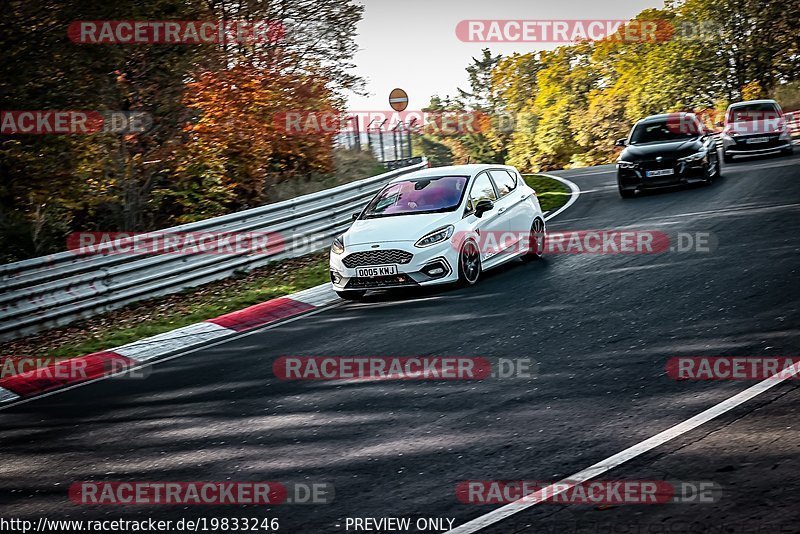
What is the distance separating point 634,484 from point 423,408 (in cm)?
232

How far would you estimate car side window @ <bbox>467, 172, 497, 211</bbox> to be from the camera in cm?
1286

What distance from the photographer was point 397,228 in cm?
1223

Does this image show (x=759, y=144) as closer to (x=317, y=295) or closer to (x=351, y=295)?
(x=317, y=295)

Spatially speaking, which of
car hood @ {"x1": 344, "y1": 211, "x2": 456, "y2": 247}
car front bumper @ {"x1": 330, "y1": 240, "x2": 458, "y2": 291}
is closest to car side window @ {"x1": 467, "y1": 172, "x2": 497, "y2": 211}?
car hood @ {"x1": 344, "y1": 211, "x2": 456, "y2": 247}

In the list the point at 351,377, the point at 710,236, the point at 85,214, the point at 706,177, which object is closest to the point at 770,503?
the point at 351,377

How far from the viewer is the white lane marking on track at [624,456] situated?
487 cm

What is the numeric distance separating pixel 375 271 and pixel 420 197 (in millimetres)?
1669

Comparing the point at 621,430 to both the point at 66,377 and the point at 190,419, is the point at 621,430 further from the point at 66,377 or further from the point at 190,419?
the point at 66,377

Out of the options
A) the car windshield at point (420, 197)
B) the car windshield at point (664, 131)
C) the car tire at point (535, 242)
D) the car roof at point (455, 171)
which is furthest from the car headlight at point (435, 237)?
the car windshield at point (664, 131)

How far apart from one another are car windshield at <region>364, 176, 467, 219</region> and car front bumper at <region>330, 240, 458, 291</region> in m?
0.97

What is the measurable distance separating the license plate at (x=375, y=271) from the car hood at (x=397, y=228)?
1.18 ft

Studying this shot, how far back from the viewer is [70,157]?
49.4ft

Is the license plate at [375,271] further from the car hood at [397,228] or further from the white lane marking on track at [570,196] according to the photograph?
the white lane marking on track at [570,196]

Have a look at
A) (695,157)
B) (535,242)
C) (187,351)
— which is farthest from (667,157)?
(187,351)
